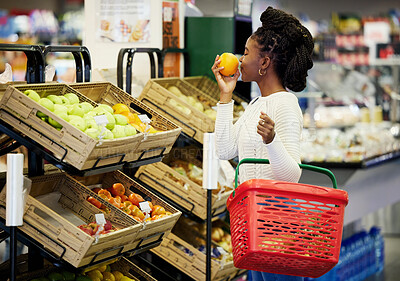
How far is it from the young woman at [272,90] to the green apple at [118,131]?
52 centimetres

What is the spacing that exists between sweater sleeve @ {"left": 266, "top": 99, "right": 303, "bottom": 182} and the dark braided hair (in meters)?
0.11

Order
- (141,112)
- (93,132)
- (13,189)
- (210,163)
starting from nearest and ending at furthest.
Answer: (13,189), (93,132), (210,163), (141,112)

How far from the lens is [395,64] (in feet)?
31.3

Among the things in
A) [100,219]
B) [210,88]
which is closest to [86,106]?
[100,219]

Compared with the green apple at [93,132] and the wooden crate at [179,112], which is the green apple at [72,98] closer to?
the green apple at [93,132]

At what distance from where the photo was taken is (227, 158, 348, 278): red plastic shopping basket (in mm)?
2334

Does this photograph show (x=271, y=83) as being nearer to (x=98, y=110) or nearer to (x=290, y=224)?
(x=290, y=224)

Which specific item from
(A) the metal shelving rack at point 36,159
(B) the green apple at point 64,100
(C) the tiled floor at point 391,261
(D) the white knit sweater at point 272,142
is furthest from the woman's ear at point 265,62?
(C) the tiled floor at point 391,261

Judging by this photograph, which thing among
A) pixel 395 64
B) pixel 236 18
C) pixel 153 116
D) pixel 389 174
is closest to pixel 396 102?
pixel 395 64

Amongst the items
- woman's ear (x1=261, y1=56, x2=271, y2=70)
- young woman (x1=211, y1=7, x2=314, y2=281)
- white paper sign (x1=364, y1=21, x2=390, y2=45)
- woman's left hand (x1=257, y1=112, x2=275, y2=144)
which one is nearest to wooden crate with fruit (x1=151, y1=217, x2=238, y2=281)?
young woman (x1=211, y1=7, x2=314, y2=281)

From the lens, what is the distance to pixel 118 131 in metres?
2.98

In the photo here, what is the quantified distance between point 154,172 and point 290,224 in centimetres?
179

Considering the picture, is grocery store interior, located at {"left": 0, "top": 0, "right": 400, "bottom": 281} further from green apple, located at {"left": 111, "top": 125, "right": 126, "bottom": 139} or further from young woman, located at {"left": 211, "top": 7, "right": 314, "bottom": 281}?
young woman, located at {"left": 211, "top": 7, "right": 314, "bottom": 281}

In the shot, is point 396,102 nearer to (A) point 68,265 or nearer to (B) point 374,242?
(B) point 374,242
